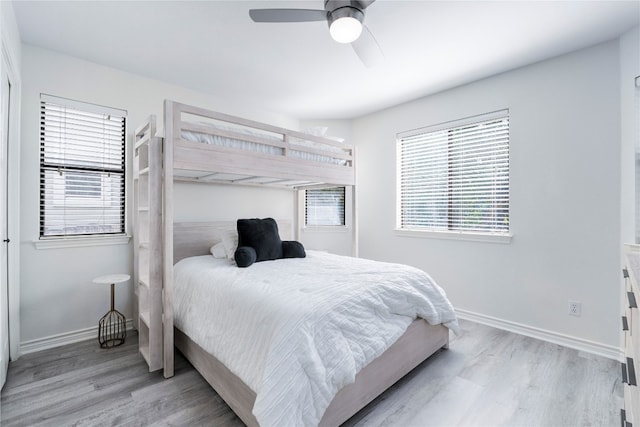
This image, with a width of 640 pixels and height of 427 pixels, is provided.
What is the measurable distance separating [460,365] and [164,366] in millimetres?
2120

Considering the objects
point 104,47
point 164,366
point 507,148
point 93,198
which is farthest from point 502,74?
point 93,198

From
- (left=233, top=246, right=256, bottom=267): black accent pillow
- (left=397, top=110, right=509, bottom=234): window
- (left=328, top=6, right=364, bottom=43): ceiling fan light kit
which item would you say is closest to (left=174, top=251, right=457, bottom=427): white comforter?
(left=233, top=246, right=256, bottom=267): black accent pillow

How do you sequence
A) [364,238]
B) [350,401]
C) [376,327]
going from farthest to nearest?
[364,238] < [376,327] < [350,401]

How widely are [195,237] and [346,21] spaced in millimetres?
2412

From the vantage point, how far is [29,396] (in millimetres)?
1797

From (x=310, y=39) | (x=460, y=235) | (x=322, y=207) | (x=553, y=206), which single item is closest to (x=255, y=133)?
(x=310, y=39)

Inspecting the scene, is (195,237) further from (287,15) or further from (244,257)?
(287,15)

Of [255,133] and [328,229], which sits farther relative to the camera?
[328,229]

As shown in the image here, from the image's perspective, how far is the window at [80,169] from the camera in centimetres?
250

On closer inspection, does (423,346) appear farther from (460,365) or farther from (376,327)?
(376,327)

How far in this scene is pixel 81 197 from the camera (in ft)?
8.67

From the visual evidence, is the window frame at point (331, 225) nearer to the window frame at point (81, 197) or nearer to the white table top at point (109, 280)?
the window frame at point (81, 197)

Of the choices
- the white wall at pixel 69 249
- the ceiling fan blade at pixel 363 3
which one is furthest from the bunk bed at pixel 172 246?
the ceiling fan blade at pixel 363 3

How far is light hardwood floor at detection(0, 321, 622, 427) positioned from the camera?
5.27 feet
